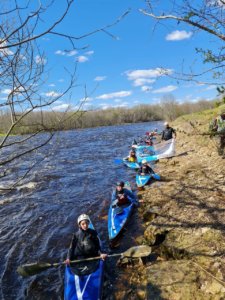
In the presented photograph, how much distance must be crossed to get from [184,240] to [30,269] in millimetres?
3709

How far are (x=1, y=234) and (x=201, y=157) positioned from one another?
10.1m

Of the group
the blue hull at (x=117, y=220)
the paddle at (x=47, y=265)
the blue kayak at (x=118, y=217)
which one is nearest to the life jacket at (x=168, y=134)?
the blue kayak at (x=118, y=217)

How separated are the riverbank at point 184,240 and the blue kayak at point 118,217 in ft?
1.56

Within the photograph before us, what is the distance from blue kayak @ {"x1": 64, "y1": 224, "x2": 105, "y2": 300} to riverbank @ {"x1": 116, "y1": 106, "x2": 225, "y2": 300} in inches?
21.5

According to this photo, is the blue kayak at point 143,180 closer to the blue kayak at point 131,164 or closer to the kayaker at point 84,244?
the blue kayak at point 131,164

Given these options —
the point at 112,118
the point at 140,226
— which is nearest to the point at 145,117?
the point at 112,118

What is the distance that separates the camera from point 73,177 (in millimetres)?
18344

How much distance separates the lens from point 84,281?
6.45m

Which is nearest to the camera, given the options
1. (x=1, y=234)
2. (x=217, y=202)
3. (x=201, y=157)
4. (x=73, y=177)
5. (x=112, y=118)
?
(x=217, y=202)

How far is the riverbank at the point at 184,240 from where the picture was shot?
18.1ft

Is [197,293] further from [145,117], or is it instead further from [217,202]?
[145,117]

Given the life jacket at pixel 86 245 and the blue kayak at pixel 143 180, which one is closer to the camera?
the life jacket at pixel 86 245

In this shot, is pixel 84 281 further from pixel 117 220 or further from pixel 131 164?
pixel 131 164

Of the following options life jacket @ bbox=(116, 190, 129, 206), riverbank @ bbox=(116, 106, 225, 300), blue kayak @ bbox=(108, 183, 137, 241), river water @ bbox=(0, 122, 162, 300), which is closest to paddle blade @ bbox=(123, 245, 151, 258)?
riverbank @ bbox=(116, 106, 225, 300)
